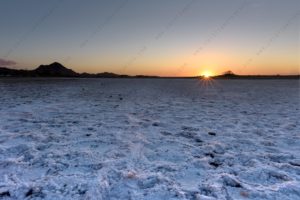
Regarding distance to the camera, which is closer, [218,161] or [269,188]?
[269,188]

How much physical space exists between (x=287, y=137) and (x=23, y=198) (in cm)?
597

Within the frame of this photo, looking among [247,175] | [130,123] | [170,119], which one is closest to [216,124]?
[170,119]

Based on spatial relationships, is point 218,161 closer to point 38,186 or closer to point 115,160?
point 115,160

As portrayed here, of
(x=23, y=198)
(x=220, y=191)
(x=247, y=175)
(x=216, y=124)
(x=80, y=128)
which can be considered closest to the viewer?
(x=23, y=198)

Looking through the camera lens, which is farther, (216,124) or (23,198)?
(216,124)

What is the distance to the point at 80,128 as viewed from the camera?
7.11 meters

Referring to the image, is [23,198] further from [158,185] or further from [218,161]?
[218,161]

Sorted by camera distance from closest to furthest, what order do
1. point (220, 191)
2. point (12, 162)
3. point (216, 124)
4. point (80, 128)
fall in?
point (220, 191)
point (12, 162)
point (80, 128)
point (216, 124)

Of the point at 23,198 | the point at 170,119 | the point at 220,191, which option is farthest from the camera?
the point at 170,119

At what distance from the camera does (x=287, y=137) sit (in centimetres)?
616

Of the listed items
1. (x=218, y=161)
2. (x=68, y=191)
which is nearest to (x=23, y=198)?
(x=68, y=191)

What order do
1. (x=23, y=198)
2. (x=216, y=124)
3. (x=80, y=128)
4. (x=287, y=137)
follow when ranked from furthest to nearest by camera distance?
1. (x=216, y=124)
2. (x=80, y=128)
3. (x=287, y=137)
4. (x=23, y=198)

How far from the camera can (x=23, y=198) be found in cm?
321

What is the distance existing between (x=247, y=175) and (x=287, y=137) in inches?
115
